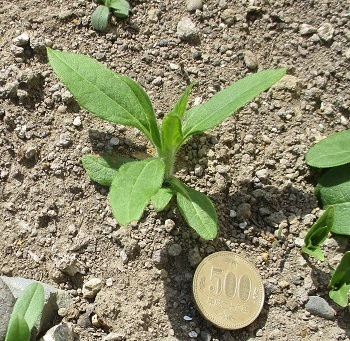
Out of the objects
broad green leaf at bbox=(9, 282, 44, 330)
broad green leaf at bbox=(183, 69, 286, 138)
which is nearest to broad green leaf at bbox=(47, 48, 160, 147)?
broad green leaf at bbox=(183, 69, 286, 138)

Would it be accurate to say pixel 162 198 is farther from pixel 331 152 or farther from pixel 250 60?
pixel 250 60

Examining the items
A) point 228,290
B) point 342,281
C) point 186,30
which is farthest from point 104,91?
point 342,281

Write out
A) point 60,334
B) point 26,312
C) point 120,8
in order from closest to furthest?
point 26,312
point 60,334
point 120,8

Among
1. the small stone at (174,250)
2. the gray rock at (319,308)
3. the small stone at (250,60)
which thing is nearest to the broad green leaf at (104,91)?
the small stone at (174,250)

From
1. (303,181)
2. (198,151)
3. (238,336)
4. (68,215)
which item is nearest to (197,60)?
(198,151)

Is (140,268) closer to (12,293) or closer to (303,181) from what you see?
(12,293)
